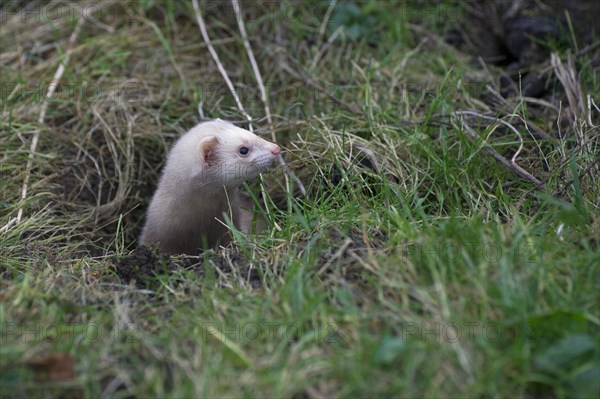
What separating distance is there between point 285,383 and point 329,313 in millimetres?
466

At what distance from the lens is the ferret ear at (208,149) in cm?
446

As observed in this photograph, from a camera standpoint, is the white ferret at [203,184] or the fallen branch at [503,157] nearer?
the fallen branch at [503,157]

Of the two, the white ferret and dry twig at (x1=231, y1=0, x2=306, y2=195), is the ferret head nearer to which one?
the white ferret

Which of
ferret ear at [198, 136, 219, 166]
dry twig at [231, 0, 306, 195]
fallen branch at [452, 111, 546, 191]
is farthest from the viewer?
dry twig at [231, 0, 306, 195]

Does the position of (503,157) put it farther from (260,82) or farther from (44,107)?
(44,107)

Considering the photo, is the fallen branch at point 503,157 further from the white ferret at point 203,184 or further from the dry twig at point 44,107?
the dry twig at point 44,107

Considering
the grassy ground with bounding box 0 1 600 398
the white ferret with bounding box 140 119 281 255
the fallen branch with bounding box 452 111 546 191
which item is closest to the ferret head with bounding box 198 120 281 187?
the white ferret with bounding box 140 119 281 255

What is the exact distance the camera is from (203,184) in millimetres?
4629

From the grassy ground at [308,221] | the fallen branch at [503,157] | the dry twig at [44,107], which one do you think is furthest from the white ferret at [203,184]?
the fallen branch at [503,157]

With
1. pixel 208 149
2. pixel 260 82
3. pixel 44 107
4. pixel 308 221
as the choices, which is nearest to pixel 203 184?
pixel 208 149

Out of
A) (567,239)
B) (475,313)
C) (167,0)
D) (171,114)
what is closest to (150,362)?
(475,313)

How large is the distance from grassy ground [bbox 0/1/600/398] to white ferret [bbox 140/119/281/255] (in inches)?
11.5

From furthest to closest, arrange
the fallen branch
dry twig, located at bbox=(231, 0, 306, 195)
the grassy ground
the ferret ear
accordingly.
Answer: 1. dry twig, located at bbox=(231, 0, 306, 195)
2. the ferret ear
3. the fallen branch
4. the grassy ground

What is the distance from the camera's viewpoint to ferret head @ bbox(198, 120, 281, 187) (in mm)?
4477
